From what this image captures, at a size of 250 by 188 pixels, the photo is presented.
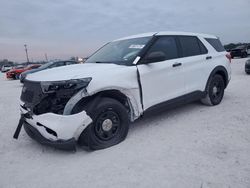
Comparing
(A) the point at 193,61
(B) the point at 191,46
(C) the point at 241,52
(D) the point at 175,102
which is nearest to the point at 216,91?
(A) the point at 193,61

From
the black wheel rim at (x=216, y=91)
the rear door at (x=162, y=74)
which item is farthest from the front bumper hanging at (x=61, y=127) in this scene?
the black wheel rim at (x=216, y=91)

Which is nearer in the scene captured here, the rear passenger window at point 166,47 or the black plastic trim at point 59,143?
the black plastic trim at point 59,143

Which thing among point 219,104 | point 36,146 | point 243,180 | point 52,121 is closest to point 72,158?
point 52,121

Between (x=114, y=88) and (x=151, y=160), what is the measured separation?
1182 mm

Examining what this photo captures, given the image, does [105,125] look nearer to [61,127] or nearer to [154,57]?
[61,127]

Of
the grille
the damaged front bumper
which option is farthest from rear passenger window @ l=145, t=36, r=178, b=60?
the grille

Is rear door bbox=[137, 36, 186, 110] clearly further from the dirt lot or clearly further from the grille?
the grille

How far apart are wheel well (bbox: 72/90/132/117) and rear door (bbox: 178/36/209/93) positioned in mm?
1497

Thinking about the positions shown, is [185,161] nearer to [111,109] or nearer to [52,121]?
[111,109]

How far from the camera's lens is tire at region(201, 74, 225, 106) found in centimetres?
486

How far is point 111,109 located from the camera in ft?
10.2

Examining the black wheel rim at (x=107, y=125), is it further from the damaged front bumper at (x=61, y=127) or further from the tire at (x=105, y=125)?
the damaged front bumper at (x=61, y=127)

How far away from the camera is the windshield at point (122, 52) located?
3.57 meters

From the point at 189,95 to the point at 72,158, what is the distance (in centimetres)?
272
